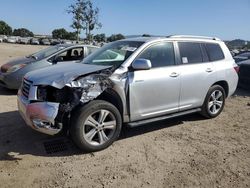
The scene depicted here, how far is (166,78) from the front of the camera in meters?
5.16

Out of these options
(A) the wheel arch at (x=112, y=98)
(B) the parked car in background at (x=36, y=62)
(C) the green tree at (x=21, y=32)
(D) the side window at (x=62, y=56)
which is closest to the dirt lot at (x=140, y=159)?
(A) the wheel arch at (x=112, y=98)

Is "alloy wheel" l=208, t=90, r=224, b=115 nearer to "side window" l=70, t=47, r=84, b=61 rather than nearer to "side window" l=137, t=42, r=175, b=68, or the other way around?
"side window" l=137, t=42, r=175, b=68

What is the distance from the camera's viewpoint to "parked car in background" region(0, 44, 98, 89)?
7.89 meters

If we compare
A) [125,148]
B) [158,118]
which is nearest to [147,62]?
[158,118]

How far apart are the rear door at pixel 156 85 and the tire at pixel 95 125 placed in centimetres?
41

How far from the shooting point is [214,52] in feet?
20.6

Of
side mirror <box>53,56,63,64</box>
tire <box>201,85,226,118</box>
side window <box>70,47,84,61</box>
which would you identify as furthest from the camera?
side window <box>70,47,84,61</box>

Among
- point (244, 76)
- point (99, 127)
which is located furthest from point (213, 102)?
point (244, 76)

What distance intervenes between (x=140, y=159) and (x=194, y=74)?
2.24 m

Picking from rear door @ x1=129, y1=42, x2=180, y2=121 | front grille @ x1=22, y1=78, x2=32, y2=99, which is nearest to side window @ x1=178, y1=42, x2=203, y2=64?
rear door @ x1=129, y1=42, x2=180, y2=121

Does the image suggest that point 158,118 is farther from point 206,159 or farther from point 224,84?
point 224,84

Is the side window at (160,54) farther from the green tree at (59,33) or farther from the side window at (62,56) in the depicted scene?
the green tree at (59,33)

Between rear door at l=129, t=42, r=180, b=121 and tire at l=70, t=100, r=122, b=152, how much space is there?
1.33 ft

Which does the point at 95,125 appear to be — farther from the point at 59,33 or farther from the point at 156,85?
the point at 59,33
